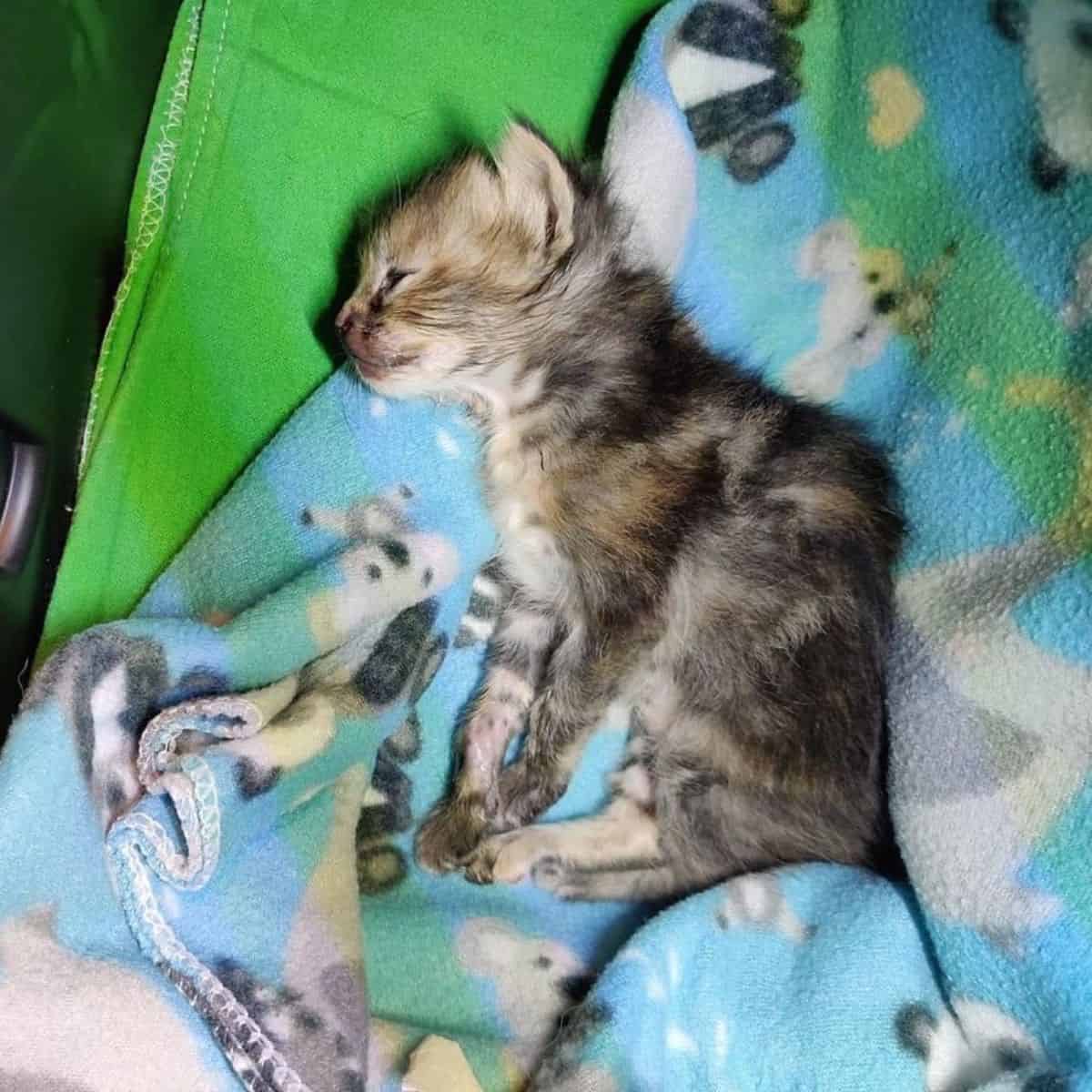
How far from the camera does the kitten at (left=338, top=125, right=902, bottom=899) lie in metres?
1.49

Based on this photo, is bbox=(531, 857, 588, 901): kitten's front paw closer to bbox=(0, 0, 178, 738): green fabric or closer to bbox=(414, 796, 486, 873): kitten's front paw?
bbox=(414, 796, 486, 873): kitten's front paw

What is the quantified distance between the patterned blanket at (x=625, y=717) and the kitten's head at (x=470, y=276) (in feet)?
0.31

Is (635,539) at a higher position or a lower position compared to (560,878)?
higher

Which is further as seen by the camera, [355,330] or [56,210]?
[355,330]

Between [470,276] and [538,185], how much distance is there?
5.8 inches

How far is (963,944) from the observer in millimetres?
1361

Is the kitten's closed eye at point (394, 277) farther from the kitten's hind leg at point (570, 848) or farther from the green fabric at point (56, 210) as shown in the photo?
the kitten's hind leg at point (570, 848)

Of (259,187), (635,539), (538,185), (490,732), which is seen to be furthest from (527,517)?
(259,187)

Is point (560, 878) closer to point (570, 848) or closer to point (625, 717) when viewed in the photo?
point (570, 848)

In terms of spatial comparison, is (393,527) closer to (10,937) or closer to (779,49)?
(10,937)

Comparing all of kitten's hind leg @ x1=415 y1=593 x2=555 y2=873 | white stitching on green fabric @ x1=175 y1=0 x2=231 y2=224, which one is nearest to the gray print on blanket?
white stitching on green fabric @ x1=175 y1=0 x2=231 y2=224

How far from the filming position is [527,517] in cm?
160

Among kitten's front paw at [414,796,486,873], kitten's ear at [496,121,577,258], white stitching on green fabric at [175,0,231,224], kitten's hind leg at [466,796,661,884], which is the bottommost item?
kitten's hind leg at [466,796,661,884]

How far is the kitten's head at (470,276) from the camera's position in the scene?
152 cm
